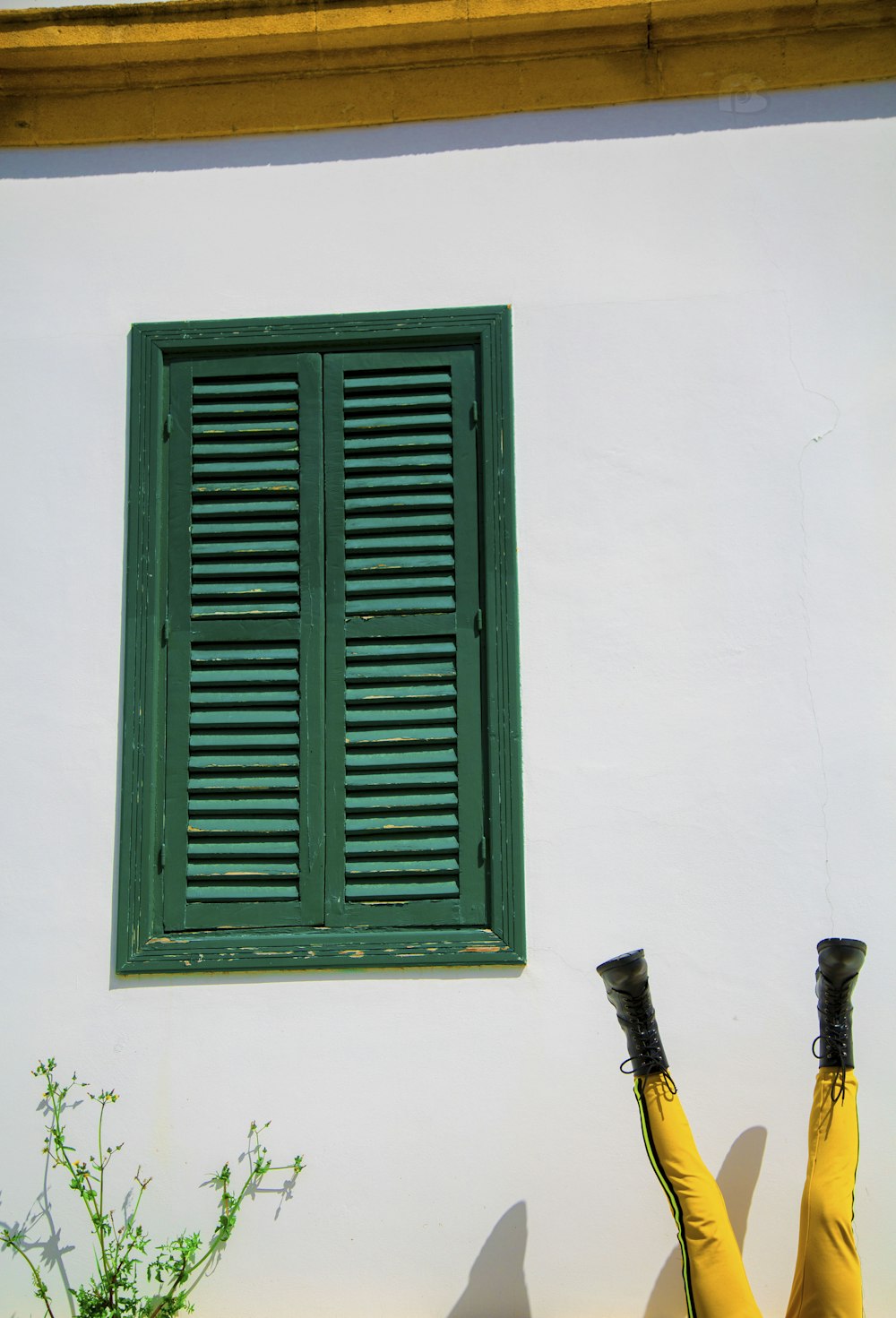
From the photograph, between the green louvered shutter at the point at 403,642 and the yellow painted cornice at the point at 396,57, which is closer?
the green louvered shutter at the point at 403,642

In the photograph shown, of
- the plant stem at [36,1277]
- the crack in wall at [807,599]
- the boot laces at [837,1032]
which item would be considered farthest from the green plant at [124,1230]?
the crack in wall at [807,599]

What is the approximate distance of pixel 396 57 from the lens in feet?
12.9

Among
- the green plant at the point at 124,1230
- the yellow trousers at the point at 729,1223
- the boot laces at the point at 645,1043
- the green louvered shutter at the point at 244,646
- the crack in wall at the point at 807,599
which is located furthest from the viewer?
the green louvered shutter at the point at 244,646

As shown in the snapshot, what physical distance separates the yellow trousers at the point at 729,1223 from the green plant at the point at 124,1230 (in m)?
1.00

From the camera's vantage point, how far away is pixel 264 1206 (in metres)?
3.48

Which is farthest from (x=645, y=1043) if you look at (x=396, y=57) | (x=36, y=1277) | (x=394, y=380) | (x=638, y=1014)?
(x=396, y=57)

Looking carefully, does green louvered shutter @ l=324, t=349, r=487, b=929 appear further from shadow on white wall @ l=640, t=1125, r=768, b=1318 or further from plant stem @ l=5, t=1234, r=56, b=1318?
plant stem @ l=5, t=1234, r=56, b=1318

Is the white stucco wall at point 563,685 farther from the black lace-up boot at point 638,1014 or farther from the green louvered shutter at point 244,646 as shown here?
the black lace-up boot at point 638,1014

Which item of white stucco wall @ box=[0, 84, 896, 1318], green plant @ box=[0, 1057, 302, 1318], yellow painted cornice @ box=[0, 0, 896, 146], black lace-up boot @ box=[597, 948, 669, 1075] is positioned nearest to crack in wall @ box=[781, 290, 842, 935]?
white stucco wall @ box=[0, 84, 896, 1318]

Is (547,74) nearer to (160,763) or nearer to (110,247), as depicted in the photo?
(110,247)

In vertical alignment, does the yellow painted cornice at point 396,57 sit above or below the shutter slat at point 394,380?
above

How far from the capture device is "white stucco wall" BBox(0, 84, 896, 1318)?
3.45 metres

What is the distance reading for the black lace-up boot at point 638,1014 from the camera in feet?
10.4

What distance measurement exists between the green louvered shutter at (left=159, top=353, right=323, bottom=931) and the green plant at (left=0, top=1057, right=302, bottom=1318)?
587 mm
